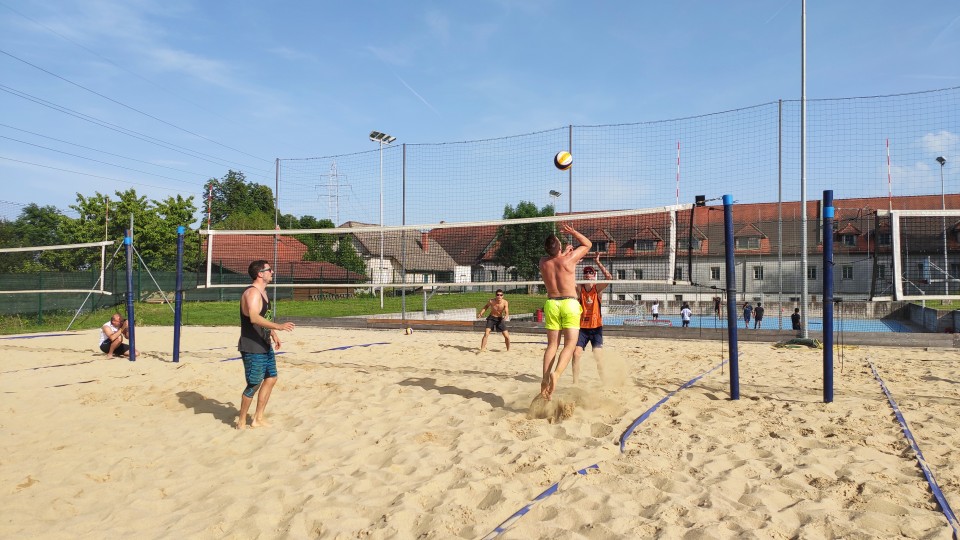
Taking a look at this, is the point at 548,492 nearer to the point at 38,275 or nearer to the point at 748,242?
the point at 748,242

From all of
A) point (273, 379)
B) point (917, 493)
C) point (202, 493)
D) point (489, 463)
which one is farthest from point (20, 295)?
point (917, 493)

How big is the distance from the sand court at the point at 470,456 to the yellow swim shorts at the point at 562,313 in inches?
24.8

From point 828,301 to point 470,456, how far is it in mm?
3563

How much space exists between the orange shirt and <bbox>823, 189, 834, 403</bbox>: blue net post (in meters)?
2.20

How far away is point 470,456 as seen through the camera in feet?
12.7

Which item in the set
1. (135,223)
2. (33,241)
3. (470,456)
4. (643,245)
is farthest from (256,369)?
(135,223)

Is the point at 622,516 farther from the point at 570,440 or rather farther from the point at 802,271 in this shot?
the point at 802,271

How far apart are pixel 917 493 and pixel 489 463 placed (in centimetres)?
225

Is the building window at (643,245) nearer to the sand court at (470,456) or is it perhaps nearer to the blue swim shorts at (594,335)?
the sand court at (470,456)

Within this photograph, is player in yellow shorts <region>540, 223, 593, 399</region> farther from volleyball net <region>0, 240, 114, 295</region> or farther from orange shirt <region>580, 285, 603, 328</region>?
volleyball net <region>0, 240, 114, 295</region>

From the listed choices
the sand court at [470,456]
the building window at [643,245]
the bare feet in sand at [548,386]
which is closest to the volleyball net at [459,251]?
the building window at [643,245]

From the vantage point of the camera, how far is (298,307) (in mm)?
24328

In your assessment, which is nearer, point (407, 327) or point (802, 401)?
point (802, 401)

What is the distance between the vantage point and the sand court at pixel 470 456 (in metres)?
2.91
